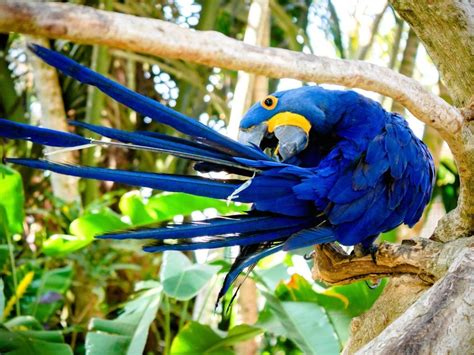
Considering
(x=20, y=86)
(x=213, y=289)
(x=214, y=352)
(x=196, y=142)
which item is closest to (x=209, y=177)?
(x=196, y=142)

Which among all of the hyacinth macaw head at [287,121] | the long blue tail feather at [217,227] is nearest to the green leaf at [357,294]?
the hyacinth macaw head at [287,121]

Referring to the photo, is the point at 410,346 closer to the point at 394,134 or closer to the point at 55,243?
the point at 394,134

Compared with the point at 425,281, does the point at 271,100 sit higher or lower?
higher

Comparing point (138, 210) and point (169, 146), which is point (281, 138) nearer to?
point (169, 146)

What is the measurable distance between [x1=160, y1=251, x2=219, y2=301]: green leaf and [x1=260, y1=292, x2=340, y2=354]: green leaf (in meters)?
0.21

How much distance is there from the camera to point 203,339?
216 cm

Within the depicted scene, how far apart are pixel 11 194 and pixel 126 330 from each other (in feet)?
1.97

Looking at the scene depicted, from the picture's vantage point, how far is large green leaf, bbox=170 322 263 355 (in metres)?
2.15

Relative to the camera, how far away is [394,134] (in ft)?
5.07

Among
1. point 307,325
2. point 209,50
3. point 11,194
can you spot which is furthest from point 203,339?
point 209,50

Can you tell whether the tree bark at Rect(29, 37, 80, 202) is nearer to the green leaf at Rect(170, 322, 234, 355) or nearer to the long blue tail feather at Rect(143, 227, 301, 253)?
the green leaf at Rect(170, 322, 234, 355)

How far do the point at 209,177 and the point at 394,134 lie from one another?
0.56 m

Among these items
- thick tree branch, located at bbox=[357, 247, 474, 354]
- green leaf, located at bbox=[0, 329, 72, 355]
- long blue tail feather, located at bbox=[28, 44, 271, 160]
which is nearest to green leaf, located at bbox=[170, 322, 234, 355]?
green leaf, located at bbox=[0, 329, 72, 355]

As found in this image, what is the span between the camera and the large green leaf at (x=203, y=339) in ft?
7.06
